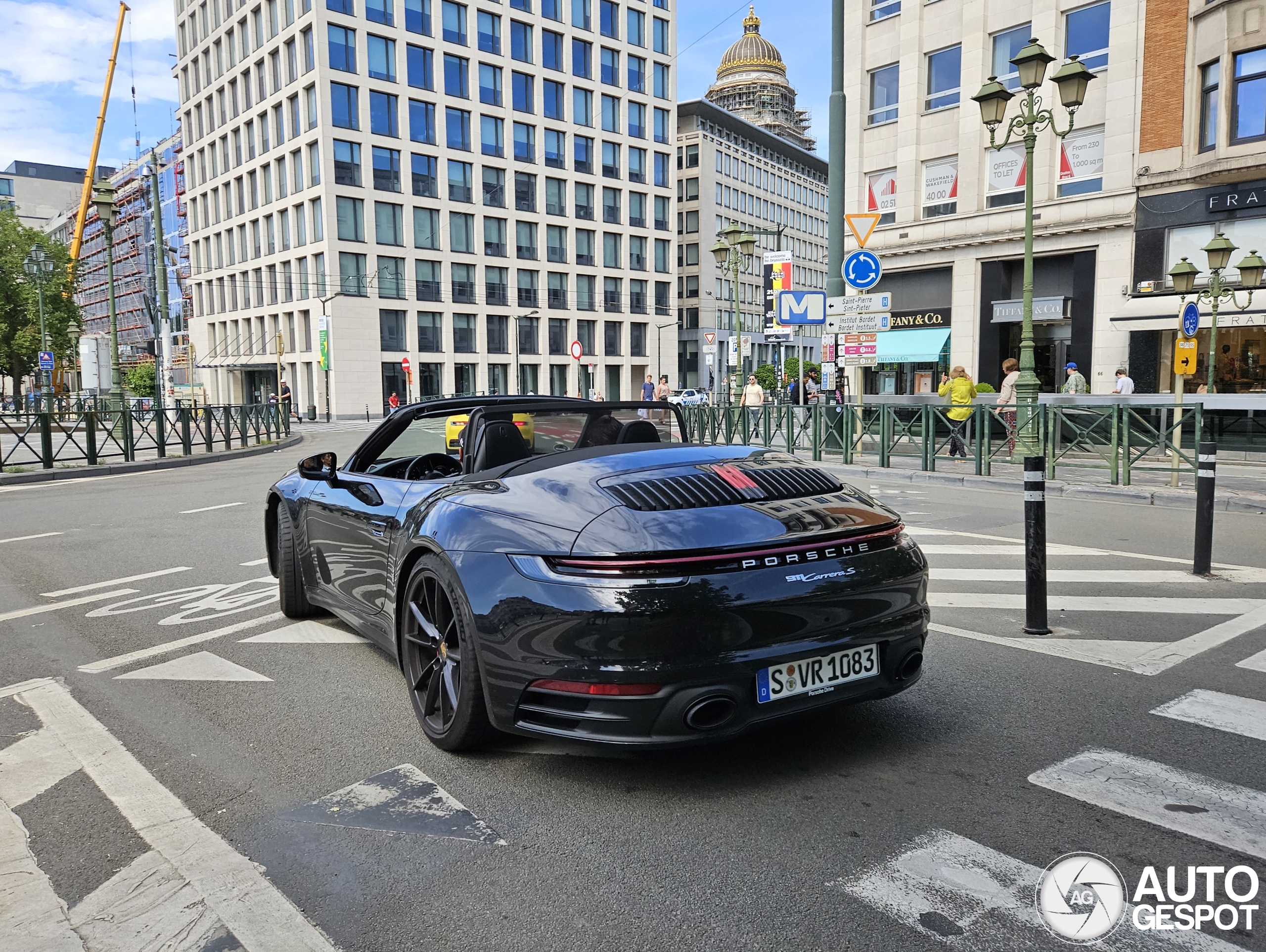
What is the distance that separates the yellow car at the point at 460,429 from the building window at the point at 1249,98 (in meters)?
25.0

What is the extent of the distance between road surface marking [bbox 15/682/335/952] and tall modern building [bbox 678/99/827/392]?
76034mm

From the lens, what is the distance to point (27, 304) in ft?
186

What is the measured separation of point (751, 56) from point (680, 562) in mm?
152087

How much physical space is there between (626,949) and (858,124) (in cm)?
3363

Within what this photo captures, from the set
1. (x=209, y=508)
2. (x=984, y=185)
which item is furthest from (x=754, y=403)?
(x=209, y=508)

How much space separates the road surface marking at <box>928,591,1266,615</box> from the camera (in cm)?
601

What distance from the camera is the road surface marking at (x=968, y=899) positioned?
2430 millimetres

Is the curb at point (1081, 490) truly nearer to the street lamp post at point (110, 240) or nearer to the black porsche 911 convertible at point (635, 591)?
the black porsche 911 convertible at point (635, 591)

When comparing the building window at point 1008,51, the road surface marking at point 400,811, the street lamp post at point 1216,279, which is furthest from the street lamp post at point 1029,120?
the road surface marking at point 400,811

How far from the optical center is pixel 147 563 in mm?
8219

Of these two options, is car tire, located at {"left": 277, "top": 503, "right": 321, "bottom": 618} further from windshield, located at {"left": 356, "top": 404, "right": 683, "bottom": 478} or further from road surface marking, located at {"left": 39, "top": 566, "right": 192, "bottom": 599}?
road surface marking, located at {"left": 39, "top": 566, "right": 192, "bottom": 599}

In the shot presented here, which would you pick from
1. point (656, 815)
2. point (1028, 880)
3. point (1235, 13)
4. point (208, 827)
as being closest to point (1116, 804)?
point (1028, 880)

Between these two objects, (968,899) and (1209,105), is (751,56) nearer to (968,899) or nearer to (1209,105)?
(1209,105)

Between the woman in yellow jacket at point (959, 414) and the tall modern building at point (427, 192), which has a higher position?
the tall modern building at point (427, 192)
